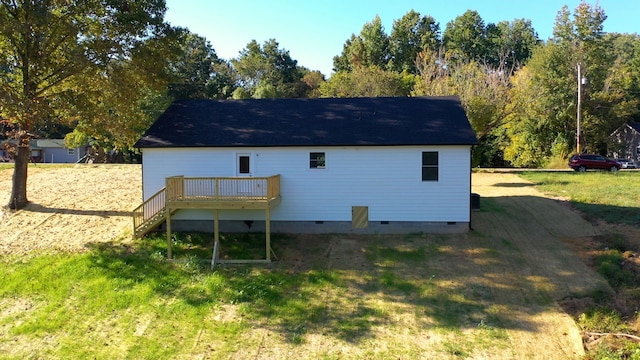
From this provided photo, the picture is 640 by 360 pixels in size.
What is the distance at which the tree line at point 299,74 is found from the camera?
18156 millimetres

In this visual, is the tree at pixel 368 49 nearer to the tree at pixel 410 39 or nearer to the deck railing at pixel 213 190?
the tree at pixel 410 39

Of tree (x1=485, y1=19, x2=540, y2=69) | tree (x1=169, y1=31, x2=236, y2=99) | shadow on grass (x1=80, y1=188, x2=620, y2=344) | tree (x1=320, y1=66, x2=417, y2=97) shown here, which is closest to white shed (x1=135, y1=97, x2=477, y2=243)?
shadow on grass (x1=80, y1=188, x2=620, y2=344)

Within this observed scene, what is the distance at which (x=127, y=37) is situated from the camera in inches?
746

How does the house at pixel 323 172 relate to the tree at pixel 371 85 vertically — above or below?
below

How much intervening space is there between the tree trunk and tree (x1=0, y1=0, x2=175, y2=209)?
14 centimetres

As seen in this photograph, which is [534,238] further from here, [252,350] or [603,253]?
[252,350]

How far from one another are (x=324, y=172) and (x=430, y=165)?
3.88 meters

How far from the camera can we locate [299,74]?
2702 inches

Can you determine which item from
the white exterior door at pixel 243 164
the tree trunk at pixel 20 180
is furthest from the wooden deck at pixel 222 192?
the tree trunk at pixel 20 180

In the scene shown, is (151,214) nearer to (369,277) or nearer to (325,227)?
(325,227)

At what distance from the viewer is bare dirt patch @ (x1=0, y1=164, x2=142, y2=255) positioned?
682 inches

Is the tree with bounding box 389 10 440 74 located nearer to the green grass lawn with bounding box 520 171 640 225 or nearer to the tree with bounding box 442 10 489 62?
the tree with bounding box 442 10 489 62

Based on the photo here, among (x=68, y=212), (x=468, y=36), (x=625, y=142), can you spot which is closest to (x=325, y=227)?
(x=68, y=212)

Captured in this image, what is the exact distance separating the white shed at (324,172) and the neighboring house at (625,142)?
3920cm
